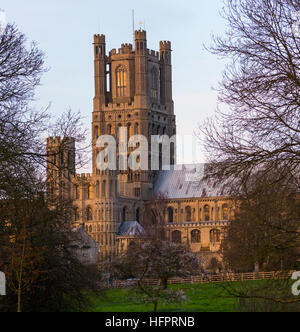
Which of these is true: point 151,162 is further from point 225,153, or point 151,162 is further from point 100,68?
point 225,153

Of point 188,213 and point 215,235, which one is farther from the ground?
point 188,213

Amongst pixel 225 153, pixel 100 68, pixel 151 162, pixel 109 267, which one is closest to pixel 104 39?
pixel 100 68

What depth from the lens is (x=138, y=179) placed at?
110812 millimetres

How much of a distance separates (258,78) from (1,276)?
38.9ft

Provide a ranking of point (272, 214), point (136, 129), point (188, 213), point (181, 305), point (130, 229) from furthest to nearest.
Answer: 1. point (136, 129)
2. point (188, 213)
3. point (130, 229)
4. point (181, 305)
5. point (272, 214)

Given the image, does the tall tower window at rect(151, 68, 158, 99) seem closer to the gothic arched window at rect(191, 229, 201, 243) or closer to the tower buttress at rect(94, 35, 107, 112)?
the tower buttress at rect(94, 35, 107, 112)

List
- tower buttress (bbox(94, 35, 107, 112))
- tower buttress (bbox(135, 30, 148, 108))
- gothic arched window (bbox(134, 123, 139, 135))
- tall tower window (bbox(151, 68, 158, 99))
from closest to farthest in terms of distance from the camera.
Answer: gothic arched window (bbox(134, 123, 139, 135)), tower buttress (bbox(135, 30, 148, 108)), tower buttress (bbox(94, 35, 107, 112)), tall tower window (bbox(151, 68, 158, 99))

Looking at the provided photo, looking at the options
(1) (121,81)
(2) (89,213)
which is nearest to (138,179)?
(2) (89,213)

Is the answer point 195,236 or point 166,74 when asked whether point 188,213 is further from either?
point 166,74

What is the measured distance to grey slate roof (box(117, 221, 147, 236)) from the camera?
100 m

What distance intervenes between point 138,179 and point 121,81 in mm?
15024

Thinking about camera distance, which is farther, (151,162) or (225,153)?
(151,162)

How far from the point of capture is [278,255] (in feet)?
55.1

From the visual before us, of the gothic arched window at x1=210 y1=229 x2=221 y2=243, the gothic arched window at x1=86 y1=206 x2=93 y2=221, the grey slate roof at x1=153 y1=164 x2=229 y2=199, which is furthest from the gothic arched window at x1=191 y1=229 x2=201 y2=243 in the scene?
the gothic arched window at x1=86 y1=206 x2=93 y2=221
